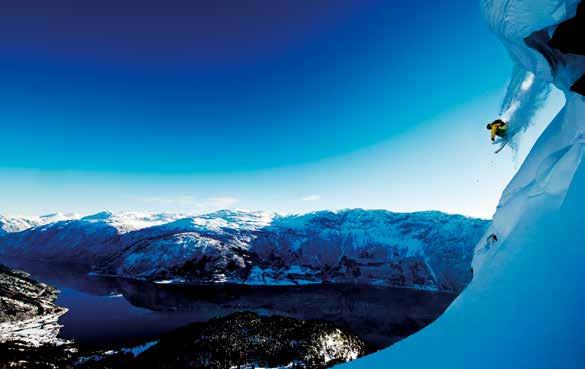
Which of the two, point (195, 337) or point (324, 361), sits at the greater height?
point (195, 337)

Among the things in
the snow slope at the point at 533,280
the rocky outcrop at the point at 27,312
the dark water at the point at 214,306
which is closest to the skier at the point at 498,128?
the snow slope at the point at 533,280

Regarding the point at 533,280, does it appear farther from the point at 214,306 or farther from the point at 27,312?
the point at 214,306

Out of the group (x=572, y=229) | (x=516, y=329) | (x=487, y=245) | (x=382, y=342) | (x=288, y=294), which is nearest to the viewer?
(x=516, y=329)

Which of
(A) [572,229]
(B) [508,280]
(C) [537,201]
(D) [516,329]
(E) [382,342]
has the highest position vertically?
(C) [537,201]

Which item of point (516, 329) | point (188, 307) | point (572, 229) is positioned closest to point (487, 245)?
point (572, 229)

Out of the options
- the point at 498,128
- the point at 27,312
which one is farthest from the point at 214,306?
the point at 498,128

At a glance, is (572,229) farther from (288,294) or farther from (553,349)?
(288,294)
